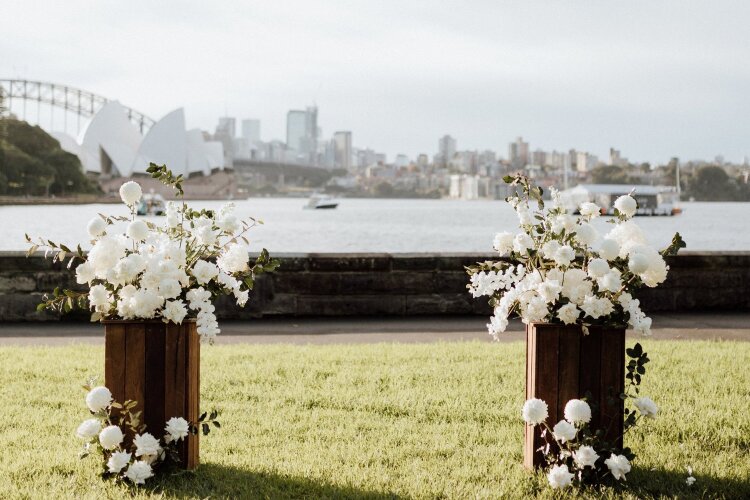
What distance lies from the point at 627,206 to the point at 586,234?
0.27 meters

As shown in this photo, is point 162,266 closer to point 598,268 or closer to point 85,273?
point 85,273

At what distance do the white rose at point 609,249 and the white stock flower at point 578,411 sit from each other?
1.86ft

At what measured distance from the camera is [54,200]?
3088 inches

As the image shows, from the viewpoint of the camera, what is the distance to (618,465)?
3.47 meters

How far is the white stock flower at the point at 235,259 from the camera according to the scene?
3693mm

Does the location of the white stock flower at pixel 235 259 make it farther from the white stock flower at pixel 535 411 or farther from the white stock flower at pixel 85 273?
the white stock flower at pixel 535 411

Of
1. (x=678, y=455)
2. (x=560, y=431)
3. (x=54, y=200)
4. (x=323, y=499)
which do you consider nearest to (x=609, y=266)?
(x=560, y=431)

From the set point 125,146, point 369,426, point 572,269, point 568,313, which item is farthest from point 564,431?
point 125,146

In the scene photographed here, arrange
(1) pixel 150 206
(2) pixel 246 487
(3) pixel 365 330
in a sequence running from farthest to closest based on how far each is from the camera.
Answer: (1) pixel 150 206, (3) pixel 365 330, (2) pixel 246 487

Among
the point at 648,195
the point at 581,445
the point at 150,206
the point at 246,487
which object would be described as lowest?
the point at 246,487

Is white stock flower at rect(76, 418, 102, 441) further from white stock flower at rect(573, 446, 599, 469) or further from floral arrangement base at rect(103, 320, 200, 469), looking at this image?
white stock flower at rect(573, 446, 599, 469)

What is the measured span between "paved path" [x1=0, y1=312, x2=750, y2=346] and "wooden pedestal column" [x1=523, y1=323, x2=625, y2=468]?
4.11 metres

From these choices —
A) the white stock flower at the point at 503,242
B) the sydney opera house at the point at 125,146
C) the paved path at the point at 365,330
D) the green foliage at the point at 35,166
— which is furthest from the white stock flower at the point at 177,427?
the sydney opera house at the point at 125,146

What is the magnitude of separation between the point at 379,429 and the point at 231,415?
2.75 feet
